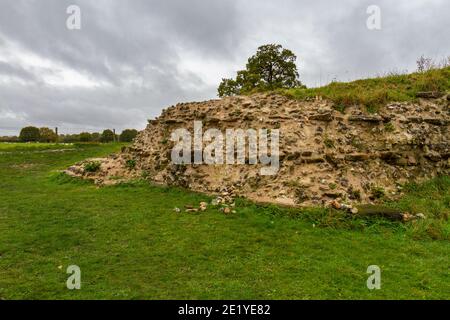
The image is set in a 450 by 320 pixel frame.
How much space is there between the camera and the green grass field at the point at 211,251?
5.25 m

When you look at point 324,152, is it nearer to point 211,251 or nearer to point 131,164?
point 211,251

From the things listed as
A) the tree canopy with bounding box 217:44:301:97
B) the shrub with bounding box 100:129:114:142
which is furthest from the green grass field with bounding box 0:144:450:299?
the shrub with bounding box 100:129:114:142

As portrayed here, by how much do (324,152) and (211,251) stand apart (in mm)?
5596

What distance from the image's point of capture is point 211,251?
6777 millimetres

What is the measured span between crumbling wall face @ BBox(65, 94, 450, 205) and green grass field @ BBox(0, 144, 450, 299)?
0.80 m

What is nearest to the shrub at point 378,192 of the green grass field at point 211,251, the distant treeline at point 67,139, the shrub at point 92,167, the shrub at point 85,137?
the green grass field at point 211,251

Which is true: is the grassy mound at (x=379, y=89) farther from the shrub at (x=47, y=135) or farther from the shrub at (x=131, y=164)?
the shrub at (x=47, y=135)

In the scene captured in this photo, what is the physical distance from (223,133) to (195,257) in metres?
6.75

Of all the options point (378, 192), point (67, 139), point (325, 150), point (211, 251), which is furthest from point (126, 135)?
point (211, 251)

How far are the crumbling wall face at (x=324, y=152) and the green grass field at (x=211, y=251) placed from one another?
2.62 feet

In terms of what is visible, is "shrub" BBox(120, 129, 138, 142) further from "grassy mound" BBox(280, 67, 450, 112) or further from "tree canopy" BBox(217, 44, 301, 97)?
"grassy mound" BBox(280, 67, 450, 112)

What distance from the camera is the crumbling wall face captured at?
32.6ft

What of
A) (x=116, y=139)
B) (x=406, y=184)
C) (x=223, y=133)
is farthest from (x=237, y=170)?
(x=116, y=139)
